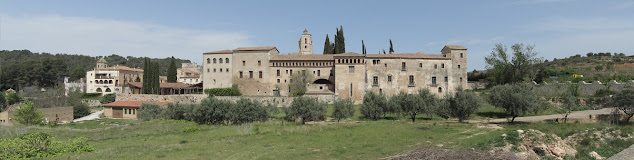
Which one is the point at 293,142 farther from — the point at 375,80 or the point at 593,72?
the point at 593,72

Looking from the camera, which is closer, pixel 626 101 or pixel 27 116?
pixel 626 101

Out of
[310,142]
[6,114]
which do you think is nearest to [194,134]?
[310,142]

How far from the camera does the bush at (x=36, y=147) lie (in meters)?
14.5

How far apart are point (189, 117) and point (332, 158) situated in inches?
868

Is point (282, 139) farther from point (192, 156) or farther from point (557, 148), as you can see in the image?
point (557, 148)

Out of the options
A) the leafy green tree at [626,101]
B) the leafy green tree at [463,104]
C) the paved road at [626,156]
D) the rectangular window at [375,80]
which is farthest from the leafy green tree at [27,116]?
the leafy green tree at [626,101]

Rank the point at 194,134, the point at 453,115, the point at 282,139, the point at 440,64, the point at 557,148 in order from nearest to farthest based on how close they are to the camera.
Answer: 1. the point at 557,148
2. the point at 282,139
3. the point at 194,134
4. the point at 453,115
5. the point at 440,64

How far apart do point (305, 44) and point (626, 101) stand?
50.4m

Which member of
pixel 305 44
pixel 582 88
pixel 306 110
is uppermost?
pixel 305 44

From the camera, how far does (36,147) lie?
15.2 m

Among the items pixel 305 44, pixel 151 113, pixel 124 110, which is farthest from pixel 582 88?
pixel 124 110

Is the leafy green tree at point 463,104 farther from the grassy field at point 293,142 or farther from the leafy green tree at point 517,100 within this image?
the grassy field at point 293,142

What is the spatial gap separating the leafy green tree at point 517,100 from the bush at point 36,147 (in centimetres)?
2639

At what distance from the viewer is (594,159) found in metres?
16.7
